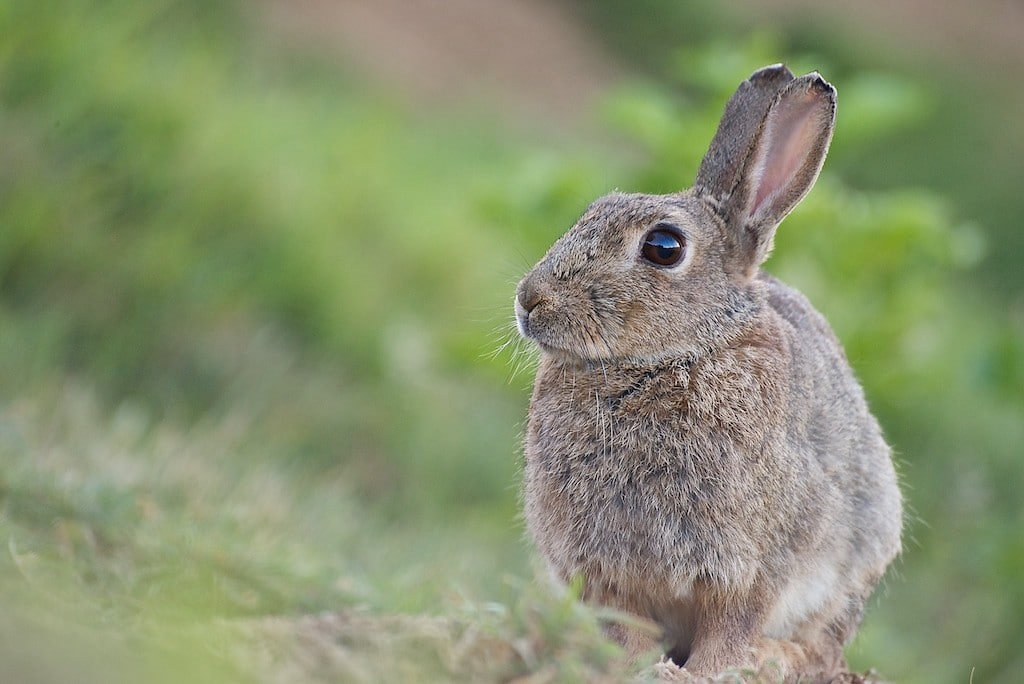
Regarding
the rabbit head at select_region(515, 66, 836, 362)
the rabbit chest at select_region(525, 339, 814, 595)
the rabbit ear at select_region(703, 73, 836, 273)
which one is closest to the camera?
the rabbit chest at select_region(525, 339, 814, 595)

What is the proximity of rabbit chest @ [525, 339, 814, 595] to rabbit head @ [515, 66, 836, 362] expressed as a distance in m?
0.11

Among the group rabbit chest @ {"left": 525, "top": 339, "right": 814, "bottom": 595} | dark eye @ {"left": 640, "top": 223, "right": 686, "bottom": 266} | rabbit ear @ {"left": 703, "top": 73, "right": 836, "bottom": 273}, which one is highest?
rabbit ear @ {"left": 703, "top": 73, "right": 836, "bottom": 273}

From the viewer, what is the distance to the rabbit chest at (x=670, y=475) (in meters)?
4.01

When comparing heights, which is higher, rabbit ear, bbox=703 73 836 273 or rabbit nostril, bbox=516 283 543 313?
rabbit ear, bbox=703 73 836 273

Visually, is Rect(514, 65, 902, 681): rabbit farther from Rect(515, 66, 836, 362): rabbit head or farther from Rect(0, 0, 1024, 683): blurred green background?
Rect(0, 0, 1024, 683): blurred green background

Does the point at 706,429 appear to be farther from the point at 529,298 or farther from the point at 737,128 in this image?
the point at 737,128

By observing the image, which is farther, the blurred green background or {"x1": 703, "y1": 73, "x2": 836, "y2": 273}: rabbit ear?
{"x1": 703, "y1": 73, "x2": 836, "y2": 273}: rabbit ear

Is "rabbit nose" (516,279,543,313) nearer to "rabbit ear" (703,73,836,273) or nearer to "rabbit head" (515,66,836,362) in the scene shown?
"rabbit head" (515,66,836,362)

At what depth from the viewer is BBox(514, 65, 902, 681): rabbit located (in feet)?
13.3

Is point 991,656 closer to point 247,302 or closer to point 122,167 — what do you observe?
point 247,302

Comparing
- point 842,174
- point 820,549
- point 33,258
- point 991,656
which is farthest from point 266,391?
point 842,174

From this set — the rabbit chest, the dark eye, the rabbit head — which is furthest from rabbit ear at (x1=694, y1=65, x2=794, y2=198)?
the rabbit chest

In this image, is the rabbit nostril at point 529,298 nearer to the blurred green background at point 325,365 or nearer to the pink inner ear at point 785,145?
the blurred green background at point 325,365

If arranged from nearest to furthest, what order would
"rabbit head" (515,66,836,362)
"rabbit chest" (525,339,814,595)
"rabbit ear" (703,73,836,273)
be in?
"rabbit chest" (525,339,814,595), "rabbit head" (515,66,836,362), "rabbit ear" (703,73,836,273)
